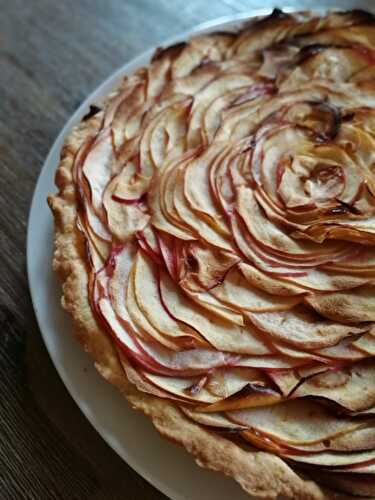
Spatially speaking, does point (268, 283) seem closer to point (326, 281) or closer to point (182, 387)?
point (326, 281)

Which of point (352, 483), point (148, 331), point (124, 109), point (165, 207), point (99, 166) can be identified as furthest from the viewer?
point (124, 109)

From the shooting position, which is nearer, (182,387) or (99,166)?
(182,387)

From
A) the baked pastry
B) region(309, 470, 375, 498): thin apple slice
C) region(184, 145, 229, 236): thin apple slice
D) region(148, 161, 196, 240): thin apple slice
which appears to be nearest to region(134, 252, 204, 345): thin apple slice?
the baked pastry

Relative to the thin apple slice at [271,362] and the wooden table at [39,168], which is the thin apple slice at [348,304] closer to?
the thin apple slice at [271,362]

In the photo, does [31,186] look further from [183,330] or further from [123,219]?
[183,330]

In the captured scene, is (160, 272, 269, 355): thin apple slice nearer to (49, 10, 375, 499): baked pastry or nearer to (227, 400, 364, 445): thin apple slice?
(49, 10, 375, 499): baked pastry

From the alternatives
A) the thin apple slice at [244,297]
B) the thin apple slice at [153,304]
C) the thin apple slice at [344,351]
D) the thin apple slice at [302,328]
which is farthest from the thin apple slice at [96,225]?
the thin apple slice at [344,351]

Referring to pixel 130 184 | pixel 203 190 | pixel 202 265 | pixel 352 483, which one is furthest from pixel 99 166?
pixel 352 483

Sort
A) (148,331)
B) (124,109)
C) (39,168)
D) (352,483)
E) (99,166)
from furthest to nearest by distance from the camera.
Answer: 1. (39,168)
2. (124,109)
3. (99,166)
4. (148,331)
5. (352,483)
